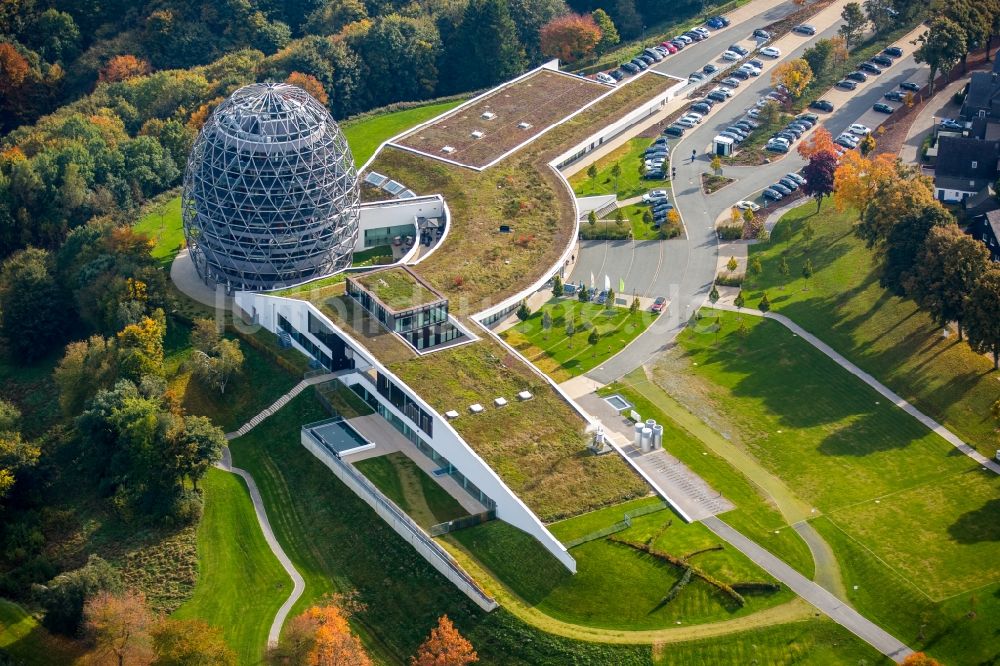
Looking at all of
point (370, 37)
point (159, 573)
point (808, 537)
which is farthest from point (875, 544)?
point (370, 37)

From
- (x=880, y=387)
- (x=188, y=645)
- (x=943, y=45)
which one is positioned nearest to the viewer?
(x=188, y=645)

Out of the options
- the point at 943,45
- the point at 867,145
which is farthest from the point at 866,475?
the point at 943,45

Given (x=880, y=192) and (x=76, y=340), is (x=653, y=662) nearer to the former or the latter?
(x=880, y=192)

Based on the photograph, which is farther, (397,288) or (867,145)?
(867,145)

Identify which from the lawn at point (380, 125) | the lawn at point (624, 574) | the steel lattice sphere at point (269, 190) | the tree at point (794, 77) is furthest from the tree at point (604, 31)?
the lawn at point (624, 574)

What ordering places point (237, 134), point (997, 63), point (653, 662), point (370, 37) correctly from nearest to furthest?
point (653, 662), point (237, 134), point (997, 63), point (370, 37)

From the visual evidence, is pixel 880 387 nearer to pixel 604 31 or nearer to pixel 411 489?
pixel 411 489
